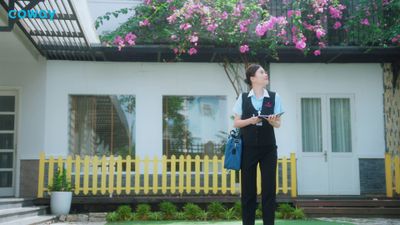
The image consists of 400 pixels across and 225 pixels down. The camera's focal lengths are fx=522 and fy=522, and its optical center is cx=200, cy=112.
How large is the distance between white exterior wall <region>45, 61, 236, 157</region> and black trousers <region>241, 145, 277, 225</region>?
670 centimetres

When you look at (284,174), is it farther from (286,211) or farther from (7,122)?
(7,122)

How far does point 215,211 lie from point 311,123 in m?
3.54

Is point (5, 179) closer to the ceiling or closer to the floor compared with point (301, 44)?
closer to the floor

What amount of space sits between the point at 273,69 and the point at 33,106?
5313 millimetres

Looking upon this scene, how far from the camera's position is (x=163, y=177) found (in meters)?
10.5

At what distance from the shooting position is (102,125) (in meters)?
11.4

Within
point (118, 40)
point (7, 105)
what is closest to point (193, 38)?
point (118, 40)

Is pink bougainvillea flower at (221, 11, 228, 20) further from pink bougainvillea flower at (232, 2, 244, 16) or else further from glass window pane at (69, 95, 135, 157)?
glass window pane at (69, 95, 135, 157)

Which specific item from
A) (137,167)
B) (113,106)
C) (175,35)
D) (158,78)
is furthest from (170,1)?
(137,167)

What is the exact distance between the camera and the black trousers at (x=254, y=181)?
182 inches

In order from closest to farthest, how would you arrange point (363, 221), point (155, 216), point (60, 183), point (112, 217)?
1. point (363, 221)
2. point (112, 217)
3. point (155, 216)
4. point (60, 183)

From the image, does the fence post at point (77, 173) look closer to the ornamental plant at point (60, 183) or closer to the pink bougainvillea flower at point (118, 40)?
the ornamental plant at point (60, 183)

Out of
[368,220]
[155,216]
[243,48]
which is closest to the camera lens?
[368,220]

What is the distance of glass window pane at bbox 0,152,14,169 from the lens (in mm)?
11125
